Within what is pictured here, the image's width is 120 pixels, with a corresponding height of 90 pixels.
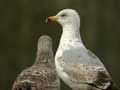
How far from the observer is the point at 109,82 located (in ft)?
39.5

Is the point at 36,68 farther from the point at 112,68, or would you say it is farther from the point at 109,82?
the point at 112,68

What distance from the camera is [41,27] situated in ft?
63.1

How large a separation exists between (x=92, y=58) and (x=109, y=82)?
0.50 meters

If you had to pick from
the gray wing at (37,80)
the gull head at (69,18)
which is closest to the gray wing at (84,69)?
the gray wing at (37,80)

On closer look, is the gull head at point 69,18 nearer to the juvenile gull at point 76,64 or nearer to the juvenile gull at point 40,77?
the juvenile gull at point 76,64

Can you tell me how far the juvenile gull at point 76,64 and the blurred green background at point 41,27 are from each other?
18.5 feet

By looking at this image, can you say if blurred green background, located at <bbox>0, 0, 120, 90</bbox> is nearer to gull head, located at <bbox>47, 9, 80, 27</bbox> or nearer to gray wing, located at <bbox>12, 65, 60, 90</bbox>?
gull head, located at <bbox>47, 9, 80, 27</bbox>

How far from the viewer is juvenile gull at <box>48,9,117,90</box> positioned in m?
12.1

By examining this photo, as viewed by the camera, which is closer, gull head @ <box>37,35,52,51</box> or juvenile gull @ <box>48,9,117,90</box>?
juvenile gull @ <box>48,9,117,90</box>

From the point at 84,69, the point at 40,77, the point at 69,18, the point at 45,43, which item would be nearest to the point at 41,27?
the point at 45,43

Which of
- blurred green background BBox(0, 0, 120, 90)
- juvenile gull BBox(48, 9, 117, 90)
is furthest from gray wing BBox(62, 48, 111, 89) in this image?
blurred green background BBox(0, 0, 120, 90)

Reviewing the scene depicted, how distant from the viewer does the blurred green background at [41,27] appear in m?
18.8

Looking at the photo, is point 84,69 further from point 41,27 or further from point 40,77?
point 41,27

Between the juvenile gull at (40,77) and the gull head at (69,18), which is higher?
the gull head at (69,18)
